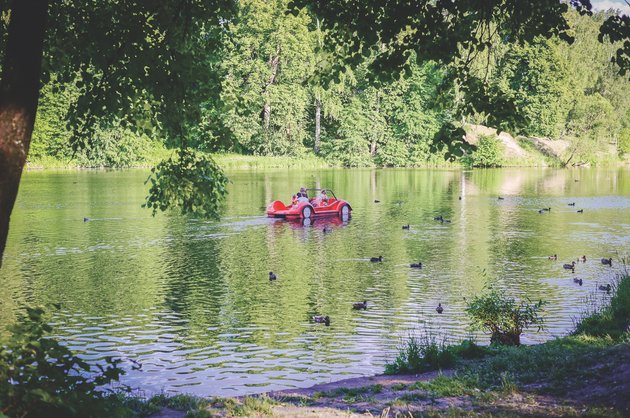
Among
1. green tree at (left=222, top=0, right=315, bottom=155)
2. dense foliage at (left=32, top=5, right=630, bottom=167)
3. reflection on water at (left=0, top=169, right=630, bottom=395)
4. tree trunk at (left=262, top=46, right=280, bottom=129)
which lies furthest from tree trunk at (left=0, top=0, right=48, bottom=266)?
tree trunk at (left=262, top=46, right=280, bottom=129)

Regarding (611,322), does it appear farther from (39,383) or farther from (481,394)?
(39,383)

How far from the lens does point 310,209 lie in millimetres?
36125

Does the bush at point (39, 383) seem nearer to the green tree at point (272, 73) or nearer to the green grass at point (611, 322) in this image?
the green grass at point (611, 322)

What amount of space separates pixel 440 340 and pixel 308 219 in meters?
21.8

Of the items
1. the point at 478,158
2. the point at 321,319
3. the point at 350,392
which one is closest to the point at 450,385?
the point at 350,392

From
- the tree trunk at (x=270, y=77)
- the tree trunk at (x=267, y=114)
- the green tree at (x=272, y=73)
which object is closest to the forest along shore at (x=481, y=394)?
the green tree at (x=272, y=73)

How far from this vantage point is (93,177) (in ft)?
199

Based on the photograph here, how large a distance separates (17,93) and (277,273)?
1660cm

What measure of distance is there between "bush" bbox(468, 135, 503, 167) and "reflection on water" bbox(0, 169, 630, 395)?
130 feet

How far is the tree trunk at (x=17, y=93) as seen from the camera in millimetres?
5953

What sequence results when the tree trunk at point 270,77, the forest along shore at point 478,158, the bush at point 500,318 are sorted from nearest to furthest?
the bush at point 500,318, the forest along shore at point 478,158, the tree trunk at point 270,77

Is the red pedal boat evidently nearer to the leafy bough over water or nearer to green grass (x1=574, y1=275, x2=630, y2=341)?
green grass (x1=574, y1=275, x2=630, y2=341)

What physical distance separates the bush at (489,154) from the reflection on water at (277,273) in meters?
→ 39.5

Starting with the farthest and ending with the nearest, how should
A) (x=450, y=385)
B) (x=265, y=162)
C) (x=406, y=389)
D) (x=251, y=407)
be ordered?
1. (x=265, y=162)
2. (x=406, y=389)
3. (x=450, y=385)
4. (x=251, y=407)
